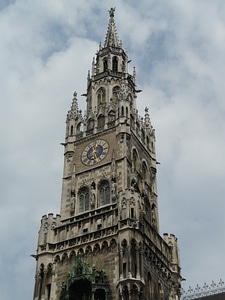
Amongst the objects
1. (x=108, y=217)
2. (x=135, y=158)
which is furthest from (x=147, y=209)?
(x=108, y=217)

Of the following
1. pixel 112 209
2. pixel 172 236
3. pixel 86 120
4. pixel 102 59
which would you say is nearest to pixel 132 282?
pixel 112 209

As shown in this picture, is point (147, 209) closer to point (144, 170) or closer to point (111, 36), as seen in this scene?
point (144, 170)

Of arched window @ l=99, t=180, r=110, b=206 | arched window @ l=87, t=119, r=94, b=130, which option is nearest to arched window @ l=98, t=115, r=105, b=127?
arched window @ l=87, t=119, r=94, b=130

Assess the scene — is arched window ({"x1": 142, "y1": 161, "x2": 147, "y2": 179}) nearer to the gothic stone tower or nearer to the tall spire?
the gothic stone tower

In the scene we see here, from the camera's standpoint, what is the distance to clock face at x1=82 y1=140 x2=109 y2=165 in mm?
49812

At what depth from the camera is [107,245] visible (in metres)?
42.2

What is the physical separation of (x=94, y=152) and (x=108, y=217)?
8245 millimetres

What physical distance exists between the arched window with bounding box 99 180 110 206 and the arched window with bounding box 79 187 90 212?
1.13 m

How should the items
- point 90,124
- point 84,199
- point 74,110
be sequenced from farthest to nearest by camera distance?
point 74,110
point 90,124
point 84,199

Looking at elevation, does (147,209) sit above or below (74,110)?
below

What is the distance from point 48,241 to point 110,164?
837cm

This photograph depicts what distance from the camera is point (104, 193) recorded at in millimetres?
47562

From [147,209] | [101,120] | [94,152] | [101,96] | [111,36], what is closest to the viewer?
[147,209]

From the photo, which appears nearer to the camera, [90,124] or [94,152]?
[94,152]
